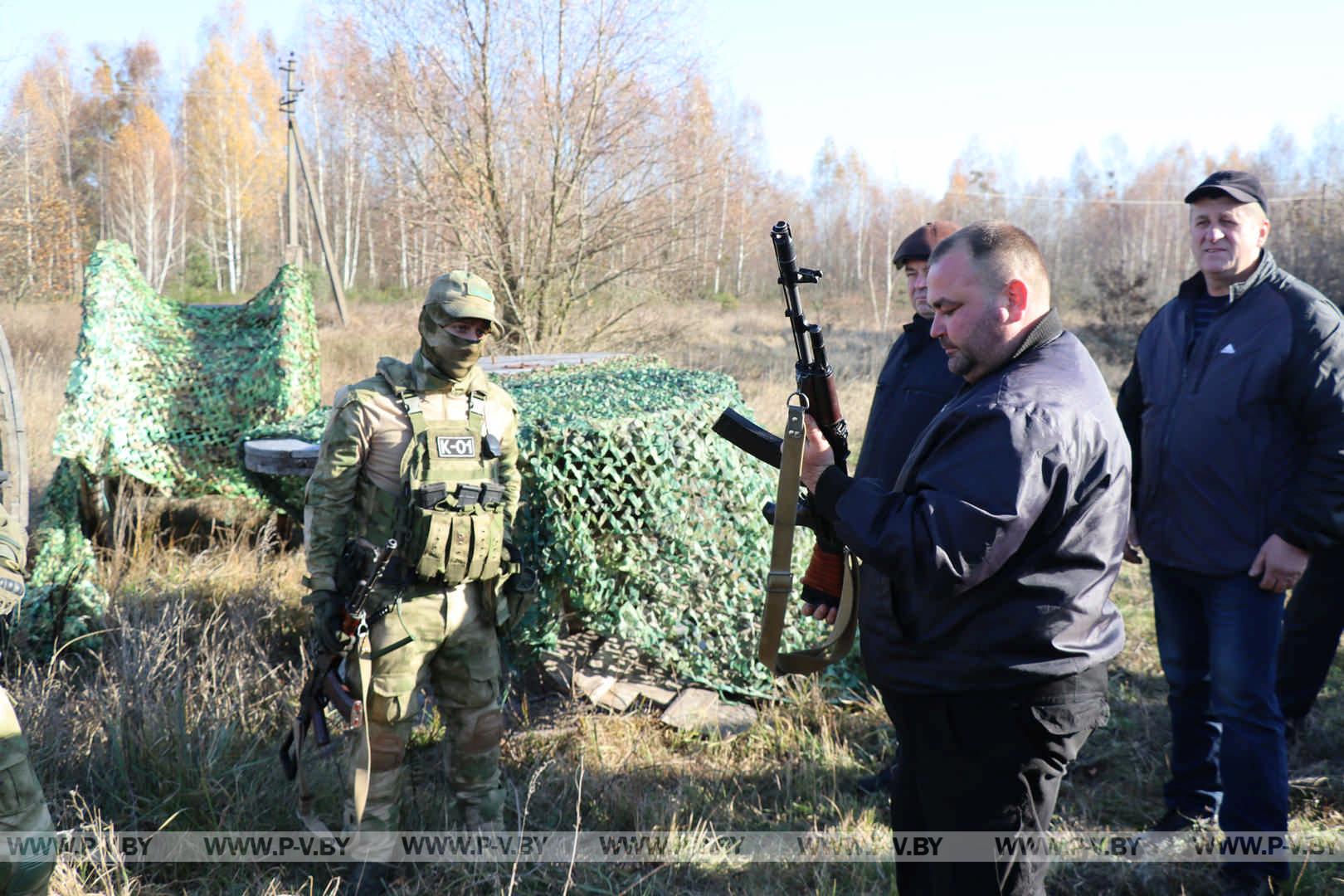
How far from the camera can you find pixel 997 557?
5.68 ft

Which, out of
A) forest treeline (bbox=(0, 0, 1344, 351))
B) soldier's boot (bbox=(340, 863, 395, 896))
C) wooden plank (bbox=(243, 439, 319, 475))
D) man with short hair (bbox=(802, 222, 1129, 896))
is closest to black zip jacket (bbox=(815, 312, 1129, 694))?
man with short hair (bbox=(802, 222, 1129, 896))

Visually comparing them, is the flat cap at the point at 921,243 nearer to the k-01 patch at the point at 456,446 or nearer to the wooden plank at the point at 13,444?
the k-01 patch at the point at 456,446

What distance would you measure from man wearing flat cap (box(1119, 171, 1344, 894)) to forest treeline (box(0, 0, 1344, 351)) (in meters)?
9.17

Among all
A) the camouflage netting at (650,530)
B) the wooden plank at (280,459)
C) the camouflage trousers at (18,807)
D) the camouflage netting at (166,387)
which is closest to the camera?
the camouflage trousers at (18,807)

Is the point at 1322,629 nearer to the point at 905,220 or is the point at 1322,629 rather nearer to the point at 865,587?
the point at 865,587

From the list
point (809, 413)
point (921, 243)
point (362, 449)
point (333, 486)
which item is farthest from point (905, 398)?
point (333, 486)

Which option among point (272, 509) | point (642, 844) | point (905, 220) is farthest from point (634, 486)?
point (905, 220)

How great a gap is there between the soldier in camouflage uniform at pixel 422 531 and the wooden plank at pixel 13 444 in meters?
1.07

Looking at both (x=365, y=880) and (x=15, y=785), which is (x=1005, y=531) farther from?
(x=15, y=785)

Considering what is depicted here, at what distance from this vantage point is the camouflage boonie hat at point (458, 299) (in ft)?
9.53

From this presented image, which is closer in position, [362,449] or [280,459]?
[362,449]

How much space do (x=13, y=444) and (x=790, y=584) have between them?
2.81 meters

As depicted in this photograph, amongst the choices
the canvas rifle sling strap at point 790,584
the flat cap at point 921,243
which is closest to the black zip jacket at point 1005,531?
the canvas rifle sling strap at point 790,584

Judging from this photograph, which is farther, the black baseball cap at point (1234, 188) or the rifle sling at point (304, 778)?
the rifle sling at point (304, 778)
